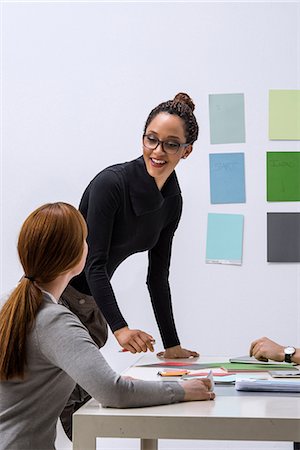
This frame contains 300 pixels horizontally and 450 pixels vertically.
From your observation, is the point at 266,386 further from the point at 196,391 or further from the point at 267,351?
the point at 267,351

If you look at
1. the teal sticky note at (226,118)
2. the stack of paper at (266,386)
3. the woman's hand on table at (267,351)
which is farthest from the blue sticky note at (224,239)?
the stack of paper at (266,386)

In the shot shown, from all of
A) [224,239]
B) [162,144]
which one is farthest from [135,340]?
[224,239]

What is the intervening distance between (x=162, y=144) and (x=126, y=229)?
0.93 feet

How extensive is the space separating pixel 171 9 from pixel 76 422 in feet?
7.14

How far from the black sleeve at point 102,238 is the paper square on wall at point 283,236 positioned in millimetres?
1019

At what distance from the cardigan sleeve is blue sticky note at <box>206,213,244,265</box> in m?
1.66

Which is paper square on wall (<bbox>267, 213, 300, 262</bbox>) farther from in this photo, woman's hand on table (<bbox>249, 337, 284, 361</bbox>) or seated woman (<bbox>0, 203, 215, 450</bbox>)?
seated woman (<bbox>0, 203, 215, 450</bbox>)

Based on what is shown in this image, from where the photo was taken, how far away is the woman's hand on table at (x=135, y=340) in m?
1.78

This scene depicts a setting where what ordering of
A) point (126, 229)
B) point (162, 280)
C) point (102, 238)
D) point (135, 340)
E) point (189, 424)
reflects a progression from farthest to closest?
1. point (162, 280)
2. point (126, 229)
3. point (102, 238)
4. point (135, 340)
5. point (189, 424)

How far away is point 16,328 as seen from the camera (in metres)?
1.26

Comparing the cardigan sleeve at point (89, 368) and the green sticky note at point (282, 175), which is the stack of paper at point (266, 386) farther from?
the green sticky note at point (282, 175)

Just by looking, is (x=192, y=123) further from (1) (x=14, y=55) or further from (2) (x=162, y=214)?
(1) (x=14, y=55)

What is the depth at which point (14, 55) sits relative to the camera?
3.01 metres

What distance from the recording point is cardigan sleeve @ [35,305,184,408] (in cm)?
116
